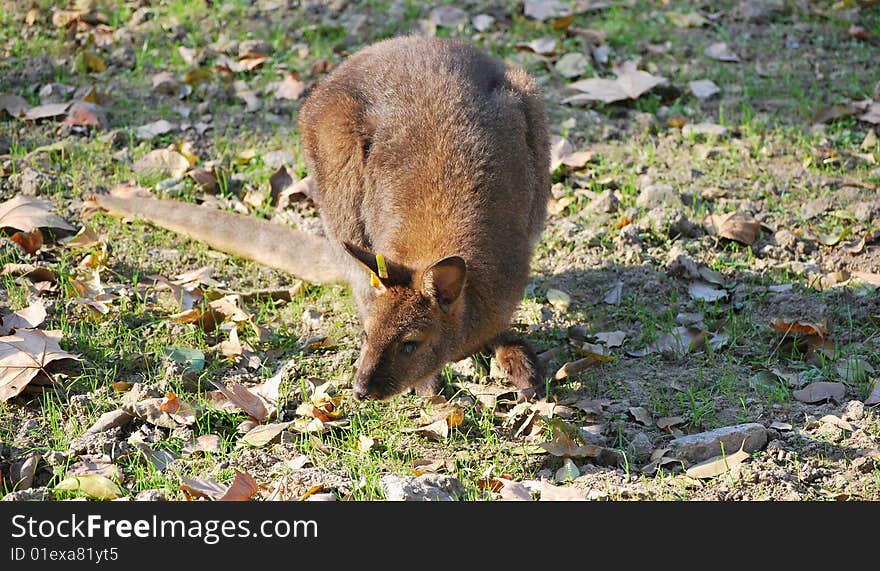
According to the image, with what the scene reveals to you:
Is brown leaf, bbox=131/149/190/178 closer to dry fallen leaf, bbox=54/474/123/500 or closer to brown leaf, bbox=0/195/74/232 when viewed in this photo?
brown leaf, bbox=0/195/74/232

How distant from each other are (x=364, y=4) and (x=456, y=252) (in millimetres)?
3711

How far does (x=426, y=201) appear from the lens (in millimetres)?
4148

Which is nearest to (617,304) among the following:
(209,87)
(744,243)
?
(744,243)

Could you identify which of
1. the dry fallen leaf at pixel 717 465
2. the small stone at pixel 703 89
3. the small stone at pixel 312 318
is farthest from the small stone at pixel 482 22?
the dry fallen leaf at pixel 717 465

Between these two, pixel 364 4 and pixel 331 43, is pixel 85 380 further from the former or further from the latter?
pixel 364 4

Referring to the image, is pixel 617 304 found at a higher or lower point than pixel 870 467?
lower

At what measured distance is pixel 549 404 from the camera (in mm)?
4129

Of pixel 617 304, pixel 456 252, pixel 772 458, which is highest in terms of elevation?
pixel 456 252

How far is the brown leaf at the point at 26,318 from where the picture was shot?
4.32m

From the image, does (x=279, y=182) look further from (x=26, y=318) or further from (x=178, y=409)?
(x=178, y=409)

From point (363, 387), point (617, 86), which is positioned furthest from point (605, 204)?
point (363, 387)

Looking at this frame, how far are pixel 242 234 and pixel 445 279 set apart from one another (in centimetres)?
161

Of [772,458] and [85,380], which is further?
[85,380]

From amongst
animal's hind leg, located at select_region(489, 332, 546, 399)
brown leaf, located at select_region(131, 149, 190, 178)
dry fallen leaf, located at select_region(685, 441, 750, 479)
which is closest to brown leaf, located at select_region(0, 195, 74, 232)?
brown leaf, located at select_region(131, 149, 190, 178)
